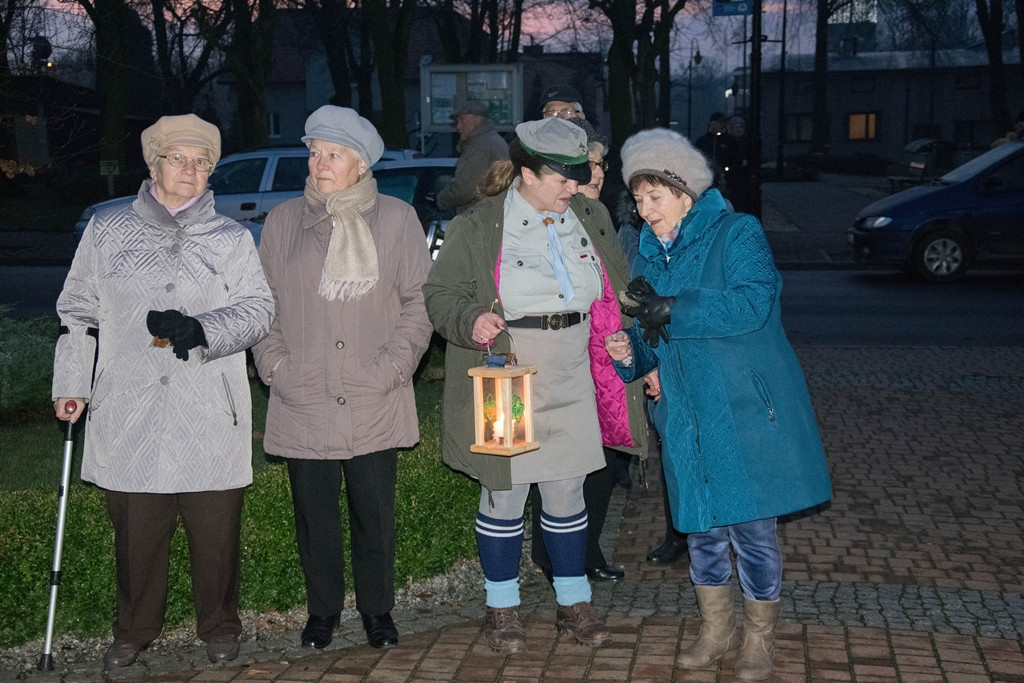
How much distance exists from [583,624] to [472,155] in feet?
12.6

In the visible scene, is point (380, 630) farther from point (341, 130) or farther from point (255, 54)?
point (255, 54)

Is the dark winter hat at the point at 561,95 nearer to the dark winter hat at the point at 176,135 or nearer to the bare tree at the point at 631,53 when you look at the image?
the dark winter hat at the point at 176,135

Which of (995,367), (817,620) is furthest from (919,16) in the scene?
(817,620)

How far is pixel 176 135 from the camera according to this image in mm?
4465

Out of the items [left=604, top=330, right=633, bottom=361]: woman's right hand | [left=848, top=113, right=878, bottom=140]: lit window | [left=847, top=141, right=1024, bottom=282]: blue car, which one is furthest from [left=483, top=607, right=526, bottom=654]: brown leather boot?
[left=848, top=113, right=878, bottom=140]: lit window

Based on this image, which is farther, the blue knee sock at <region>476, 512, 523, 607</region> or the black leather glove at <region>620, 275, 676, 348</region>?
the blue knee sock at <region>476, 512, 523, 607</region>

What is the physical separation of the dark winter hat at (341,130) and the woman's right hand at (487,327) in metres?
0.74

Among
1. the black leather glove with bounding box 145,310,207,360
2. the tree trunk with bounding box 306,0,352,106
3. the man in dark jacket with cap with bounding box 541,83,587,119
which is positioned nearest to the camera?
the black leather glove with bounding box 145,310,207,360

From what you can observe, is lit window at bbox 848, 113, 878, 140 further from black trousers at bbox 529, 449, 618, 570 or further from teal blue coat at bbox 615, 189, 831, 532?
teal blue coat at bbox 615, 189, 831, 532

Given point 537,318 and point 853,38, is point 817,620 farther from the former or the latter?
point 853,38

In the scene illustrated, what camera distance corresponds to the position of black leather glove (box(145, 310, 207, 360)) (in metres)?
4.25

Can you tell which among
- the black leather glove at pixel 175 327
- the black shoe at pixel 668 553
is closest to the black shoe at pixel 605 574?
the black shoe at pixel 668 553

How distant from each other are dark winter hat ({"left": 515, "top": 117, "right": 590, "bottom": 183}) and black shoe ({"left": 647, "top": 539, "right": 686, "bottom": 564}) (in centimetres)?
207

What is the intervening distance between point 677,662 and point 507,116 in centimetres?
1841
